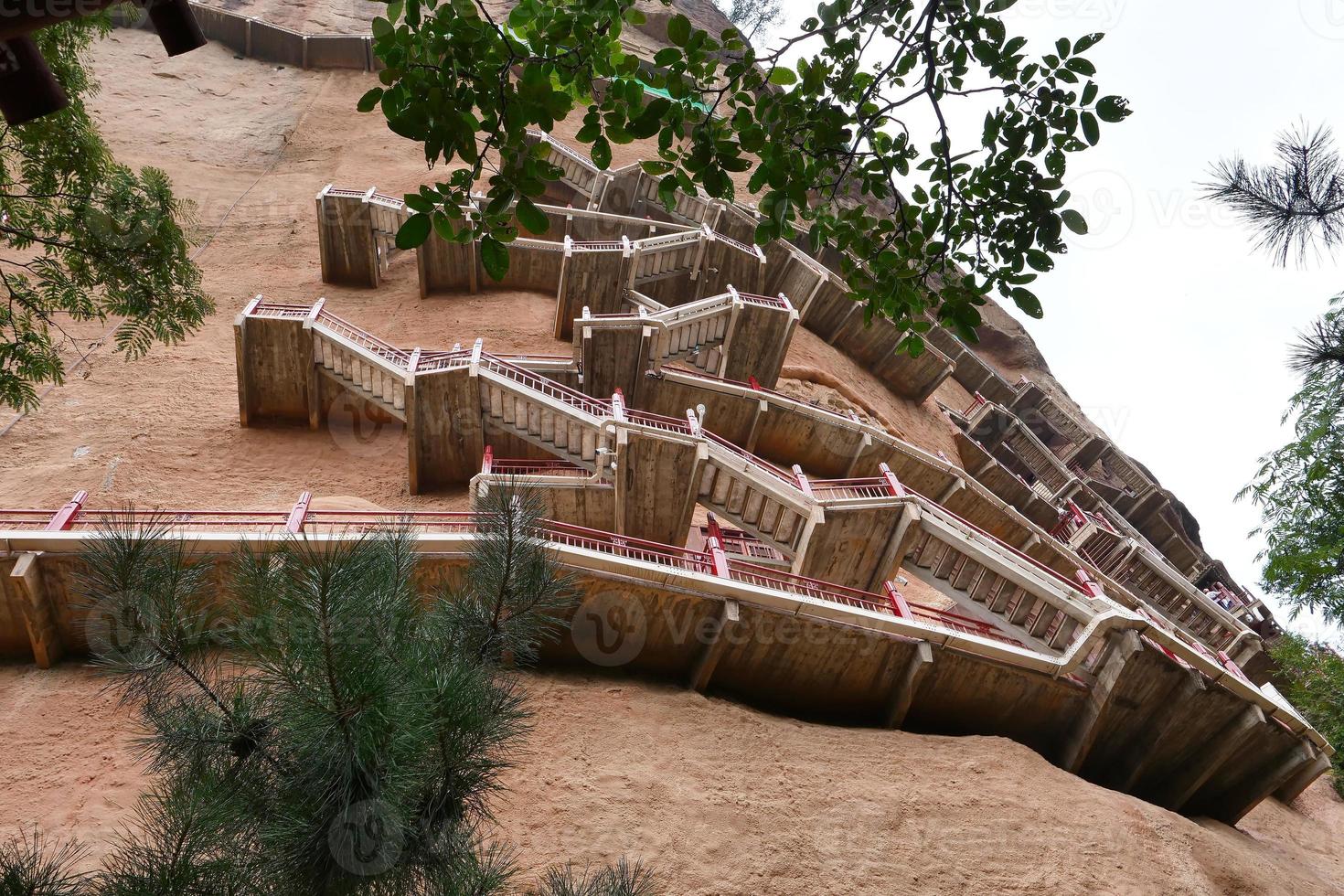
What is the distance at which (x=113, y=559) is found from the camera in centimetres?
461

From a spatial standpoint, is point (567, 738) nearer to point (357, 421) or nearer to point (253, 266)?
point (357, 421)

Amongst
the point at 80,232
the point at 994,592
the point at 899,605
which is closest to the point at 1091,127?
the point at 899,605

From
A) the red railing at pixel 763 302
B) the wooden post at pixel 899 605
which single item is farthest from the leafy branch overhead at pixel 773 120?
the red railing at pixel 763 302

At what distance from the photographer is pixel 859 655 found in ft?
40.5

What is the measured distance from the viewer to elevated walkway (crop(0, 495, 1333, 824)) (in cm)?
1082

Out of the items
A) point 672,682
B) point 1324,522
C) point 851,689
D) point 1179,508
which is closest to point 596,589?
point 672,682

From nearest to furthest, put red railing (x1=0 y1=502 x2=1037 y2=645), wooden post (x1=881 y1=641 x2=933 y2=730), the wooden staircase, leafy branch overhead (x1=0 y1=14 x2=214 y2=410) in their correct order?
leafy branch overhead (x1=0 y1=14 x2=214 y2=410), red railing (x1=0 y1=502 x2=1037 y2=645), wooden post (x1=881 y1=641 x2=933 y2=730), the wooden staircase

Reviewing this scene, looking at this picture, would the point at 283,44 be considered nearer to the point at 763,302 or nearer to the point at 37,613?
the point at 763,302

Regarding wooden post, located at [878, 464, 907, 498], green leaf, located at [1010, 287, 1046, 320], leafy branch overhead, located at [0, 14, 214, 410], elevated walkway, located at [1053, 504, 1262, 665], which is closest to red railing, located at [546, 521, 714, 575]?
wooden post, located at [878, 464, 907, 498]

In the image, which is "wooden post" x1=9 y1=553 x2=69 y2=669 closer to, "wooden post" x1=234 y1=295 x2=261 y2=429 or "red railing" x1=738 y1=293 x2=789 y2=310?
"wooden post" x1=234 y1=295 x2=261 y2=429

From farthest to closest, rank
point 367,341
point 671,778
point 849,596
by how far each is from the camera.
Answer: point 367,341 → point 849,596 → point 671,778

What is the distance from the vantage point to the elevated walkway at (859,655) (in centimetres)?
1082

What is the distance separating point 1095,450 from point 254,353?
114ft

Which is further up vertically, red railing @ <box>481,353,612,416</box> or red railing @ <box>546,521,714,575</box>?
red railing @ <box>481,353,612,416</box>
